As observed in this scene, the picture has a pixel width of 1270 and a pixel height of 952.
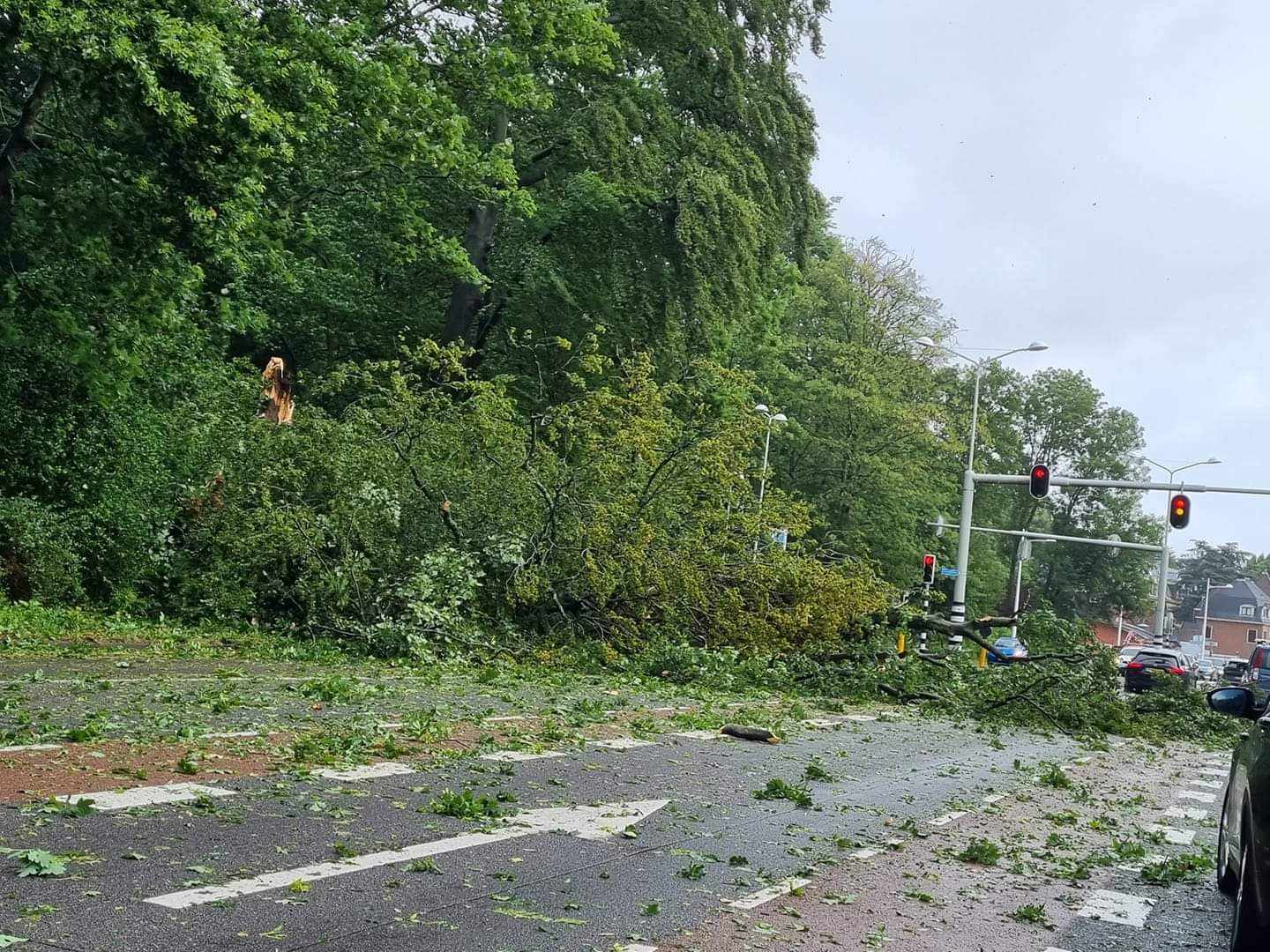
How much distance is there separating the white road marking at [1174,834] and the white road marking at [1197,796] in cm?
204

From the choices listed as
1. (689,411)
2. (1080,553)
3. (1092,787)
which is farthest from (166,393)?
(1080,553)

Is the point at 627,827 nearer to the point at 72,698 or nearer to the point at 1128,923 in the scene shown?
the point at 1128,923

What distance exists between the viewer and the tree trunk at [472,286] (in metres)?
29.8

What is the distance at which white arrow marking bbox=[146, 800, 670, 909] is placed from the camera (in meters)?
5.10

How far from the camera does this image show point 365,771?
8125 mm

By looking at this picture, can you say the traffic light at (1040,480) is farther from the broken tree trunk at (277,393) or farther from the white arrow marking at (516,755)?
the white arrow marking at (516,755)

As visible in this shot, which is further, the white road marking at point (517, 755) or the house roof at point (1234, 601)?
the house roof at point (1234, 601)

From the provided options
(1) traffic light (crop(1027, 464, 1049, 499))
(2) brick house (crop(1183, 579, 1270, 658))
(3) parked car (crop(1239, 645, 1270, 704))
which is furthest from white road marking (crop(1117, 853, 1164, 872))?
(2) brick house (crop(1183, 579, 1270, 658))

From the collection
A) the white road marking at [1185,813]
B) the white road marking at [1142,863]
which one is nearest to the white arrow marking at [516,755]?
the white road marking at [1142,863]

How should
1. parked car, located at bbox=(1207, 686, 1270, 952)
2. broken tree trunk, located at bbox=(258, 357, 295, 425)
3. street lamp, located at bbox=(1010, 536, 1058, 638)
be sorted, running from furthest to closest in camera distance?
street lamp, located at bbox=(1010, 536, 1058, 638) → broken tree trunk, located at bbox=(258, 357, 295, 425) → parked car, located at bbox=(1207, 686, 1270, 952)

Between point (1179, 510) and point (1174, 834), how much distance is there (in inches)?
872

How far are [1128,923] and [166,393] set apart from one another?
17.7 metres

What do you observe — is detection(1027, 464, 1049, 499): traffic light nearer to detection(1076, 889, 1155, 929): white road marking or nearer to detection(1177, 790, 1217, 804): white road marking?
detection(1177, 790, 1217, 804): white road marking

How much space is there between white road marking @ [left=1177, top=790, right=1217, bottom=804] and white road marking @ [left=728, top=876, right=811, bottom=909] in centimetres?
645
